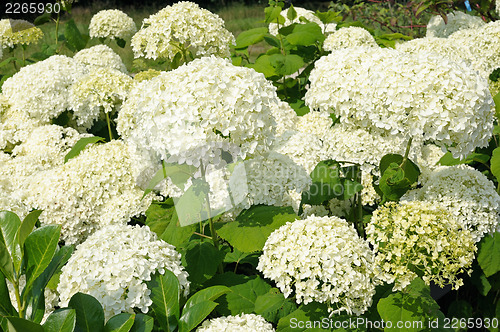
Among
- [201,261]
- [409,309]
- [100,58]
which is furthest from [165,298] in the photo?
[100,58]

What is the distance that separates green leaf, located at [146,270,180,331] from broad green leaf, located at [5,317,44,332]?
497 millimetres

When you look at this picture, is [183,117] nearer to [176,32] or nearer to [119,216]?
[119,216]

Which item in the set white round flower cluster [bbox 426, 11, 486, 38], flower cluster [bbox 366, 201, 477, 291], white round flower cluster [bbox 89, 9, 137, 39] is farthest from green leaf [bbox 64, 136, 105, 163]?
white round flower cluster [bbox 426, 11, 486, 38]

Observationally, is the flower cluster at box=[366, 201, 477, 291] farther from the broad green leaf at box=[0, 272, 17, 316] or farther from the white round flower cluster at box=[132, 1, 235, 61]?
the white round flower cluster at box=[132, 1, 235, 61]

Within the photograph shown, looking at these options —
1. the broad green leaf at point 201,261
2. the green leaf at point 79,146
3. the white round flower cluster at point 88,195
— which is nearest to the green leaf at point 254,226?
the broad green leaf at point 201,261

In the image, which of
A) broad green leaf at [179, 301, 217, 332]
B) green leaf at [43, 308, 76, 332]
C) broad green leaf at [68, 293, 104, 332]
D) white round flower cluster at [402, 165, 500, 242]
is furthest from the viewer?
white round flower cluster at [402, 165, 500, 242]

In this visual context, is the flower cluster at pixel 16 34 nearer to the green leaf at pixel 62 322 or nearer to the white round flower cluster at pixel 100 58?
the white round flower cluster at pixel 100 58

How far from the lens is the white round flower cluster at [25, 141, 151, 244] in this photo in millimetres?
2854

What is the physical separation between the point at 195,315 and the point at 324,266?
0.54 metres

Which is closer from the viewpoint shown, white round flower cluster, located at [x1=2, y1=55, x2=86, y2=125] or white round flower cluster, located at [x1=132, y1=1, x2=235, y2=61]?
white round flower cluster, located at [x1=132, y1=1, x2=235, y2=61]

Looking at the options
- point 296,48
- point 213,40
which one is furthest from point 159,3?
point 213,40

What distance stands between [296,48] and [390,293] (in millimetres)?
2860

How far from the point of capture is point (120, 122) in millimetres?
3000

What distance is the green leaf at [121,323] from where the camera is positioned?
162cm
